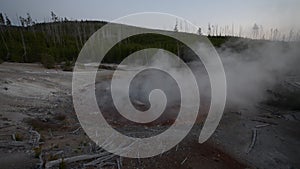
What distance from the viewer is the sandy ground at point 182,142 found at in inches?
249

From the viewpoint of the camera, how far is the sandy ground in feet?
20.7

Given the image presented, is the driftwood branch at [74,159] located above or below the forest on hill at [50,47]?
below

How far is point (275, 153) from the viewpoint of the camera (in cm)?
754

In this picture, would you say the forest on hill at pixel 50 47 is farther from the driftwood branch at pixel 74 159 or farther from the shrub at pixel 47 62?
the driftwood branch at pixel 74 159

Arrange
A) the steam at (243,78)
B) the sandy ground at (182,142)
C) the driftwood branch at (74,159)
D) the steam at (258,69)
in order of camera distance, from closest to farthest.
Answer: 1. the driftwood branch at (74,159)
2. the sandy ground at (182,142)
3. the steam at (243,78)
4. the steam at (258,69)

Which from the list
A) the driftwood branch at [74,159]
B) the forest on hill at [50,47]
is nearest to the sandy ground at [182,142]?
the driftwood branch at [74,159]

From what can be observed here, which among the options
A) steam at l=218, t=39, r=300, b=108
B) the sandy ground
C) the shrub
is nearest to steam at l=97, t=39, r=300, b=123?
steam at l=218, t=39, r=300, b=108

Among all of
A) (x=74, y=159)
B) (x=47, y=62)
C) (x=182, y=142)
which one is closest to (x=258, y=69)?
(x=182, y=142)

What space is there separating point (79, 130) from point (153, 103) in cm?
467

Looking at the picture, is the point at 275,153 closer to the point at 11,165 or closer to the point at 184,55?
the point at 11,165

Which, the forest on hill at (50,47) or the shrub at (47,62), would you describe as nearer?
the shrub at (47,62)

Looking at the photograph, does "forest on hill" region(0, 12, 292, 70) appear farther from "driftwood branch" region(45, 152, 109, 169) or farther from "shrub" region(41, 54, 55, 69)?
"driftwood branch" region(45, 152, 109, 169)

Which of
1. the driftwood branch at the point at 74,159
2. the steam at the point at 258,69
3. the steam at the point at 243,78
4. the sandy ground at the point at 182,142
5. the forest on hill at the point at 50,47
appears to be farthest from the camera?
the forest on hill at the point at 50,47

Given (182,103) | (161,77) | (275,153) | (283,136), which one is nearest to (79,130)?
(182,103)
